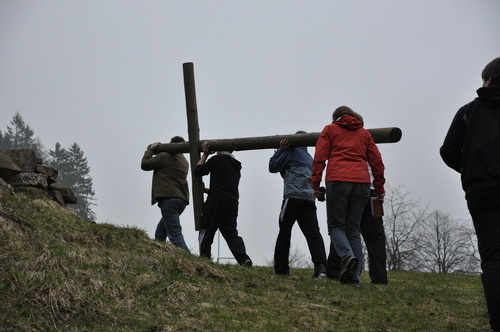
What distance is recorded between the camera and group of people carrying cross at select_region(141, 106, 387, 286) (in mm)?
9070

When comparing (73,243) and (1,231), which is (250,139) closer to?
(73,243)

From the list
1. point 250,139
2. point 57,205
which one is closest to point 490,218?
point 250,139

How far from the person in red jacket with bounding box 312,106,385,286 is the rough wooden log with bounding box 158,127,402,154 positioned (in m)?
0.61

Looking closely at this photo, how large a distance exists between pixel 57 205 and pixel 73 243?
8.02ft

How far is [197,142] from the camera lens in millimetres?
11844

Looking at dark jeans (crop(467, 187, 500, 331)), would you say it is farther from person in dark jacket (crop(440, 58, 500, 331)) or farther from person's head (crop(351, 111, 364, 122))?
person's head (crop(351, 111, 364, 122))

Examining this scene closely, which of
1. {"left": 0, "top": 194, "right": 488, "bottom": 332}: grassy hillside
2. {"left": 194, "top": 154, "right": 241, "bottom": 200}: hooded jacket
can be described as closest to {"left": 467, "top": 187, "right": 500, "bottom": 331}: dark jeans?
{"left": 0, "top": 194, "right": 488, "bottom": 332}: grassy hillside

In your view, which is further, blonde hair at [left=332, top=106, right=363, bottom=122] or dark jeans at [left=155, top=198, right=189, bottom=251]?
dark jeans at [left=155, top=198, right=189, bottom=251]

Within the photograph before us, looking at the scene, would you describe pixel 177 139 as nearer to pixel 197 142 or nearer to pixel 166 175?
pixel 197 142

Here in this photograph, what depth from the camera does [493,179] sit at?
18.0 ft

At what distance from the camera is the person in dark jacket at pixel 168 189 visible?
1163cm

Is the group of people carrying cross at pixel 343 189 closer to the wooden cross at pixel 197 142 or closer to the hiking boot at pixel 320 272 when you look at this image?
the hiking boot at pixel 320 272

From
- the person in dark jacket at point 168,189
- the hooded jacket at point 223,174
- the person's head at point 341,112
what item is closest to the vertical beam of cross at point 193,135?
the person in dark jacket at point 168,189

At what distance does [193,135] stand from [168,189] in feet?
3.28
